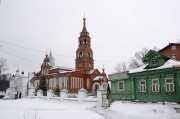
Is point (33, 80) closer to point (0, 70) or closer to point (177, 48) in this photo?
point (0, 70)

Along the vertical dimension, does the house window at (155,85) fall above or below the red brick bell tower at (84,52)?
below

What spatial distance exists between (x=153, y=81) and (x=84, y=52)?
32.3 meters

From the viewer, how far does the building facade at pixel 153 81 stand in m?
18.9

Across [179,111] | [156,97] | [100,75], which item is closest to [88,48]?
[100,75]

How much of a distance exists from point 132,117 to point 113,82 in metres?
11.8

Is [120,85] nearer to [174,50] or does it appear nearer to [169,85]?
[169,85]

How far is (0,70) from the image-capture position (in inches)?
1876

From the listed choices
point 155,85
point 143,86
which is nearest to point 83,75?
point 143,86

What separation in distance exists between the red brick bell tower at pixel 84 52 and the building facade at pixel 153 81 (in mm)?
27005

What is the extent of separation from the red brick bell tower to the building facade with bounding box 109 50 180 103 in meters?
27.0

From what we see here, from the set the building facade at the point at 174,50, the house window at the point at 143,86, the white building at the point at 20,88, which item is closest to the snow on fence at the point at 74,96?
the white building at the point at 20,88

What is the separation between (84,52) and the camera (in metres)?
51.9

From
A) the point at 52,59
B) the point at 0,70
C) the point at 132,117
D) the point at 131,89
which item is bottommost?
the point at 132,117

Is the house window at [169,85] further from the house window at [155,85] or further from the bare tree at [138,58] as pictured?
the bare tree at [138,58]
